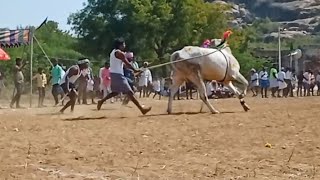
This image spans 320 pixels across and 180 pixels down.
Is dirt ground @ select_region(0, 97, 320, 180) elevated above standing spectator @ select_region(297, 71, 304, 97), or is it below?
below

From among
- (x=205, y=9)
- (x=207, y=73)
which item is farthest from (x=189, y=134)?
(x=205, y=9)

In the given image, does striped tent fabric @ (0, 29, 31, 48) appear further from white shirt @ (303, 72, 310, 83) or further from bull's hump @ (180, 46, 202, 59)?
white shirt @ (303, 72, 310, 83)

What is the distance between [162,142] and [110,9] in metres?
46.3

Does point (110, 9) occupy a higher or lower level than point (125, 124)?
higher

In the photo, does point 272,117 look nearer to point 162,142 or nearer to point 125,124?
point 125,124

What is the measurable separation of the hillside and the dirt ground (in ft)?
347

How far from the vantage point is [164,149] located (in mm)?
9953

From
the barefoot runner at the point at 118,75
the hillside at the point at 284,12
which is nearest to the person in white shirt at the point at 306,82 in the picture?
the barefoot runner at the point at 118,75

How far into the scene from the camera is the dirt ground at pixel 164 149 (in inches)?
325

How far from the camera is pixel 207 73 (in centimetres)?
1712

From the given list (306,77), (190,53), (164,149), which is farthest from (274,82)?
(164,149)

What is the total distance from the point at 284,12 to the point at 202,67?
4375 inches

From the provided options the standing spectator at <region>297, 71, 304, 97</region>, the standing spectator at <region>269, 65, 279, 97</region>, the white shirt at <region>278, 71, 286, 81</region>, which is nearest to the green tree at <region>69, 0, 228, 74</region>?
the standing spectator at <region>297, 71, 304, 97</region>

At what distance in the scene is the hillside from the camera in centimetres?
11900
